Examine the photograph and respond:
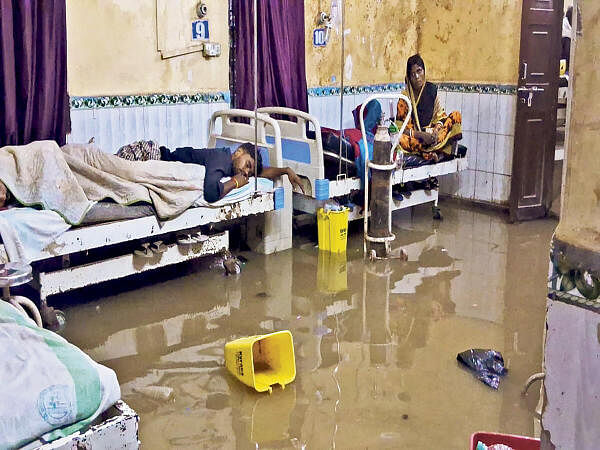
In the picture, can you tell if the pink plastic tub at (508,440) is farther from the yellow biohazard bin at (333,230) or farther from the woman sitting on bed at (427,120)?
the woman sitting on bed at (427,120)

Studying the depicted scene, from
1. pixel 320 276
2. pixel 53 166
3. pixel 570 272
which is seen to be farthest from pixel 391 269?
pixel 570 272

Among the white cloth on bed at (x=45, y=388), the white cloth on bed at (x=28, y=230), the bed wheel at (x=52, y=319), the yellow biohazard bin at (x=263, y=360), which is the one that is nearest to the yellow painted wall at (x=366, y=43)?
the white cloth on bed at (x=28, y=230)

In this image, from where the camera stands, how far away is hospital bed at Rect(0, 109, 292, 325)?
3.95 meters

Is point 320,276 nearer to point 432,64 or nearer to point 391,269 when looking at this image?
point 391,269

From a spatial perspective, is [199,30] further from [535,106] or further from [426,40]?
[535,106]

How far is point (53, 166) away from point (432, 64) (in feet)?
14.7

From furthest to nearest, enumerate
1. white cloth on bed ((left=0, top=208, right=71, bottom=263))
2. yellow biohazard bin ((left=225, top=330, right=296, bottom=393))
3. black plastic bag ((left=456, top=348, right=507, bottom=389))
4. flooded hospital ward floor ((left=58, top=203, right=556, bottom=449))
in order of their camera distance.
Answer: white cloth on bed ((left=0, top=208, right=71, bottom=263))
black plastic bag ((left=456, top=348, right=507, bottom=389))
yellow biohazard bin ((left=225, top=330, right=296, bottom=393))
flooded hospital ward floor ((left=58, top=203, right=556, bottom=449))

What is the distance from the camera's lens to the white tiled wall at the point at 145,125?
5012 mm

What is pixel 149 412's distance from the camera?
3.07 meters

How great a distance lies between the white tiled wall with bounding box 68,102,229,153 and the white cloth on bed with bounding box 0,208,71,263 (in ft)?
4.12

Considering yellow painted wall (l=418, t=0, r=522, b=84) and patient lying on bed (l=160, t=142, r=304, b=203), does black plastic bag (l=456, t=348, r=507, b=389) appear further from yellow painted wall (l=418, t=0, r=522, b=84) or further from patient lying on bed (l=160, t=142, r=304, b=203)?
yellow painted wall (l=418, t=0, r=522, b=84)

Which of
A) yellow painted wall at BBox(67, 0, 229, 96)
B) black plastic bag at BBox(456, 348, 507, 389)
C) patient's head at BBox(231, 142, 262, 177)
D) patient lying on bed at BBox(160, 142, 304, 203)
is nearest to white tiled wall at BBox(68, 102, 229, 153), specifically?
yellow painted wall at BBox(67, 0, 229, 96)

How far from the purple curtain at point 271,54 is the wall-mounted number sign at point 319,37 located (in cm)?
28

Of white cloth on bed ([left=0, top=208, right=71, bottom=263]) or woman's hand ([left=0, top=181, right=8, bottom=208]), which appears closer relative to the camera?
white cloth on bed ([left=0, top=208, right=71, bottom=263])
